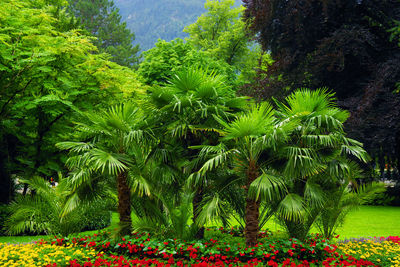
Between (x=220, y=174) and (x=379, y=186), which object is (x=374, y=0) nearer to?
(x=379, y=186)

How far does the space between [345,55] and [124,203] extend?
13.2m

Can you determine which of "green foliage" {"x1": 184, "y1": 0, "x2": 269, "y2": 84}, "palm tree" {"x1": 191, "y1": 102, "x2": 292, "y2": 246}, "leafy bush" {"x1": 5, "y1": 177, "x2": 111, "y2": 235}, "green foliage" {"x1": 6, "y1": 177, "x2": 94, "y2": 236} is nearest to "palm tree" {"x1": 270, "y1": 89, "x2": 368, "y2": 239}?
"palm tree" {"x1": 191, "y1": 102, "x2": 292, "y2": 246}

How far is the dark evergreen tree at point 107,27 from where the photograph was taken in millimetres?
47562

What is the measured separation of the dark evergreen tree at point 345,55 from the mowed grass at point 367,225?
2.48 meters

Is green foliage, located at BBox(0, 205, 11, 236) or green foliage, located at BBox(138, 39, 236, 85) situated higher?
green foliage, located at BBox(138, 39, 236, 85)

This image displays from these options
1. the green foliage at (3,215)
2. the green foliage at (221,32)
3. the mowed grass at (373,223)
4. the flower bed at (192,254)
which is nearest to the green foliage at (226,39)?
the green foliage at (221,32)

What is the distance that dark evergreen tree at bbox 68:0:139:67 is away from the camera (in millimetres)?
47562

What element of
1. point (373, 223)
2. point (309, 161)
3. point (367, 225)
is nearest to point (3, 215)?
point (309, 161)

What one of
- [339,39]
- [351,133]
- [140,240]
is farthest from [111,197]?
[339,39]

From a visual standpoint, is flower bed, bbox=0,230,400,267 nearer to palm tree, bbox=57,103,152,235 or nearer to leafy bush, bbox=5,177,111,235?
leafy bush, bbox=5,177,111,235

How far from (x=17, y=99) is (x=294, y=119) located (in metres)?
10.2

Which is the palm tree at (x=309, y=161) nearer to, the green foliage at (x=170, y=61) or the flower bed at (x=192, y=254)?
the flower bed at (x=192, y=254)

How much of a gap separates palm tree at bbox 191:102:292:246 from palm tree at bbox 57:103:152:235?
61.5 inches

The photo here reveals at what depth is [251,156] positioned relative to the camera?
7320mm
